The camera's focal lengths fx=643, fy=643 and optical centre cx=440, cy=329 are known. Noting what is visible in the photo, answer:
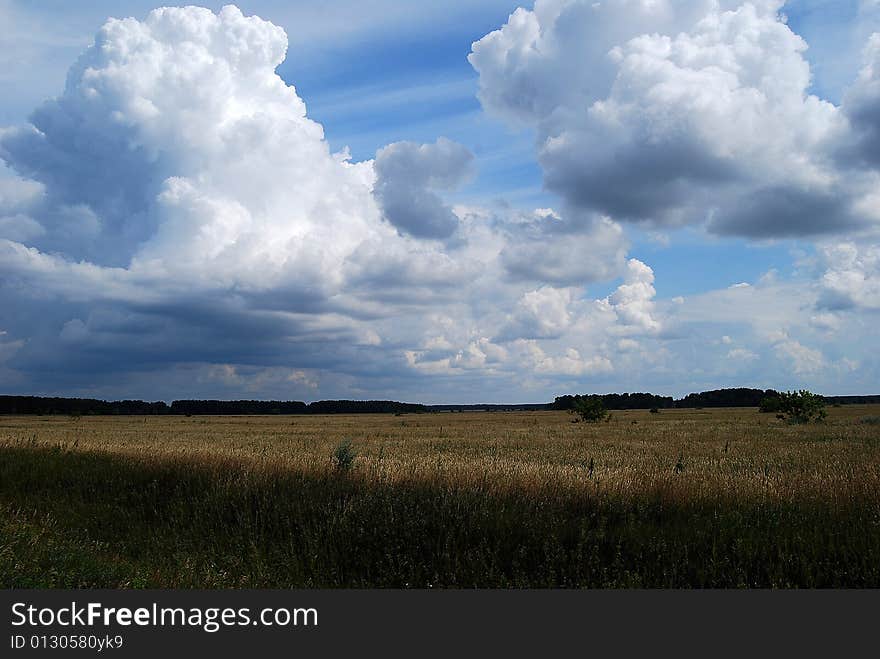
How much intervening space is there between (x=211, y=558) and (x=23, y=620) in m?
3.89

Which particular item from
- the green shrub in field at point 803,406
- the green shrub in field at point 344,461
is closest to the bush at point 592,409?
the green shrub in field at point 803,406

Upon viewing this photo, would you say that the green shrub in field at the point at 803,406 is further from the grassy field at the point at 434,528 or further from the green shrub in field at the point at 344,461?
the green shrub in field at the point at 344,461

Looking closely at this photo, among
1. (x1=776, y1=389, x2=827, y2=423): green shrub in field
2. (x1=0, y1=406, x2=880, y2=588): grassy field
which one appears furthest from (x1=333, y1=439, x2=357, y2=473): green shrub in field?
(x1=776, y1=389, x2=827, y2=423): green shrub in field

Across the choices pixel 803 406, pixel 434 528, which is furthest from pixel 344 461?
pixel 803 406

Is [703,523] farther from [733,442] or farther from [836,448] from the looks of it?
[733,442]

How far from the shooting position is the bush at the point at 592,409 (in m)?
64.2

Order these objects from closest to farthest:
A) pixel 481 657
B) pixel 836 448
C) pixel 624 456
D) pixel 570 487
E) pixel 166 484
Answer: pixel 481 657 < pixel 570 487 < pixel 166 484 < pixel 624 456 < pixel 836 448

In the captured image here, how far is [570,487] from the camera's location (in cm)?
1245

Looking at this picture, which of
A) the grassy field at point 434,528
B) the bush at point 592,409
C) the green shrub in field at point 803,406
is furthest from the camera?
the bush at point 592,409

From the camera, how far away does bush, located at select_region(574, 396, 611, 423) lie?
64188 mm

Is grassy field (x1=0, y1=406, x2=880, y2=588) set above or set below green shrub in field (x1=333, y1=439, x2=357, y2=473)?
below

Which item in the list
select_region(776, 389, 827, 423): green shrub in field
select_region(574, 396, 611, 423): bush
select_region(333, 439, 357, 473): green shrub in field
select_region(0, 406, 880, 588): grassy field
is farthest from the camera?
select_region(574, 396, 611, 423): bush

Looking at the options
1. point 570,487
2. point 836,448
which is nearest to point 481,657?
point 570,487

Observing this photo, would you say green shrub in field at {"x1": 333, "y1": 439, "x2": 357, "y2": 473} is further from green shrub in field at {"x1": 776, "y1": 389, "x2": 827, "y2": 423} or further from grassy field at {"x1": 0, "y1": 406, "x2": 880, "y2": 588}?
green shrub in field at {"x1": 776, "y1": 389, "x2": 827, "y2": 423}
